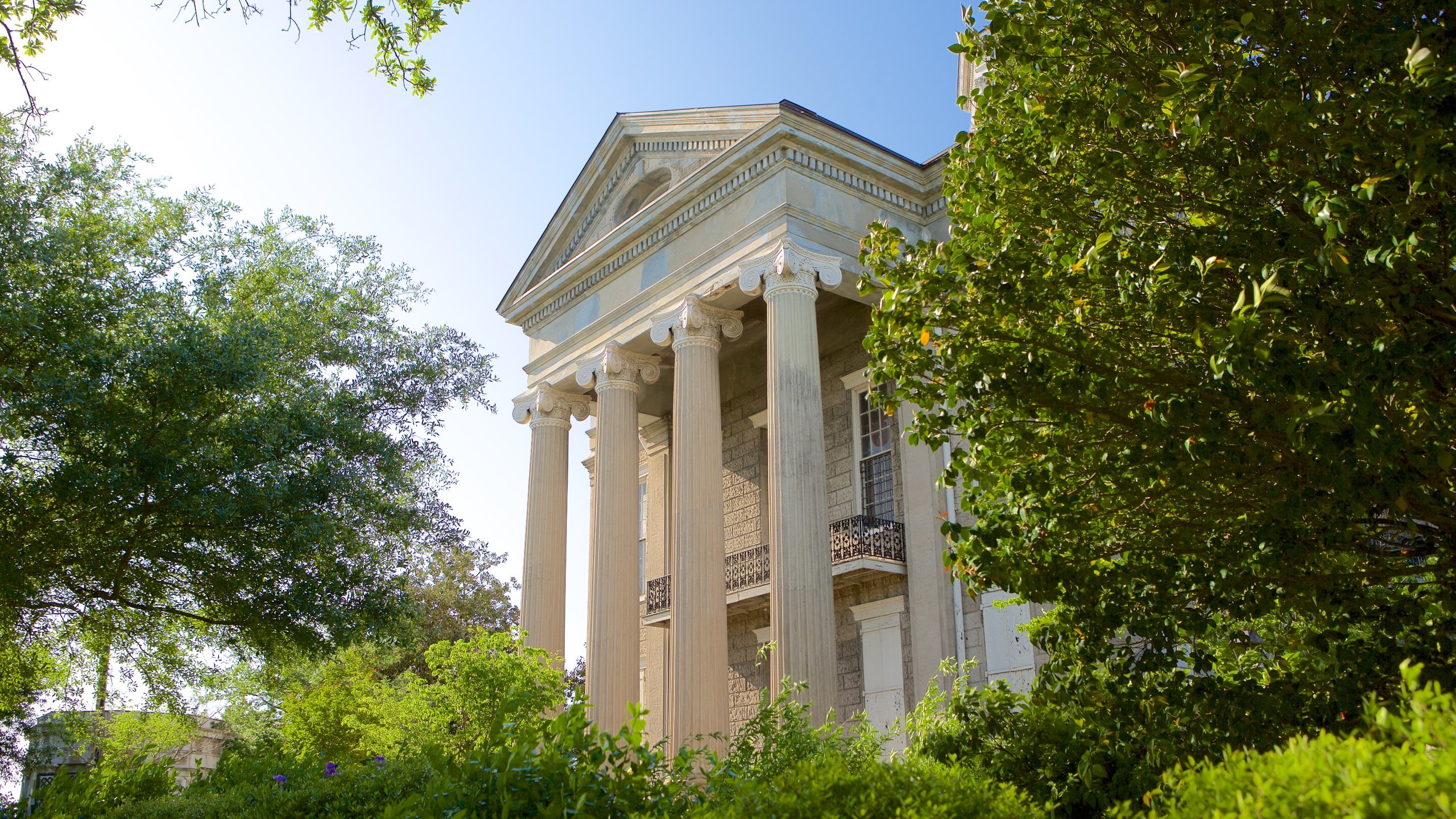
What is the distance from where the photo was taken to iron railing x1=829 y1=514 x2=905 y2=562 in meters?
17.9

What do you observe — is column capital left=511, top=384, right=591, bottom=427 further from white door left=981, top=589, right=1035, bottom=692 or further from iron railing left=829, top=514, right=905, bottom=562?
white door left=981, top=589, right=1035, bottom=692

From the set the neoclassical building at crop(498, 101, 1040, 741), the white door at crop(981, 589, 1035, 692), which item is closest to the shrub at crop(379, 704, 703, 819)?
the neoclassical building at crop(498, 101, 1040, 741)

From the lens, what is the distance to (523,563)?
797 inches

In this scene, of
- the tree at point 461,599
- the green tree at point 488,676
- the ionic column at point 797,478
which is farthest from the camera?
the tree at point 461,599

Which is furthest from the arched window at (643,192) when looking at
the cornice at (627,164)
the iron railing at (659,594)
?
the iron railing at (659,594)

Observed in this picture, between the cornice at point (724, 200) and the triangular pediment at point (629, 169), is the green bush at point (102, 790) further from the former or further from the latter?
the triangular pediment at point (629, 169)

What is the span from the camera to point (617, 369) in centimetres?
1975

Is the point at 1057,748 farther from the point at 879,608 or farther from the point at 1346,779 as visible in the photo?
the point at 879,608

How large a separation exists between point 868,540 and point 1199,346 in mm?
12854

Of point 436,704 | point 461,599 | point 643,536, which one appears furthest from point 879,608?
point 461,599

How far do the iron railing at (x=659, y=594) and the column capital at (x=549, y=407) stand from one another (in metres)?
3.63

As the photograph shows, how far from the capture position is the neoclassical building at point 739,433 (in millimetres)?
15508

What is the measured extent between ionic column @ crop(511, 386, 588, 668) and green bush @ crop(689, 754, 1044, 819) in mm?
13387

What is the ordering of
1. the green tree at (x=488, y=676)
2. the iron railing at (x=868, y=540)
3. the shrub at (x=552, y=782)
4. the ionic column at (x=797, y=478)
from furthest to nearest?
the iron railing at (x=868, y=540) < the green tree at (x=488, y=676) < the ionic column at (x=797, y=478) < the shrub at (x=552, y=782)
